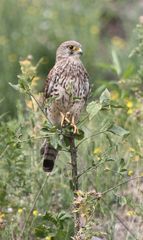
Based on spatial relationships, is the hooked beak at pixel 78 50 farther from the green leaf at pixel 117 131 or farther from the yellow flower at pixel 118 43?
the yellow flower at pixel 118 43

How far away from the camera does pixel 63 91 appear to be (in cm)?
561

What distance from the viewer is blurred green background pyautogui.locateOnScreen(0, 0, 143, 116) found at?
10555 millimetres

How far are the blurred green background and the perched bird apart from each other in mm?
4086

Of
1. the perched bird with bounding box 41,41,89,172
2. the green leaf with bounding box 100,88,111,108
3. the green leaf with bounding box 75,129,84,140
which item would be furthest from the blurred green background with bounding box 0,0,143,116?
the green leaf with bounding box 100,88,111,108

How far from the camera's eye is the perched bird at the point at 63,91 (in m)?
5.54

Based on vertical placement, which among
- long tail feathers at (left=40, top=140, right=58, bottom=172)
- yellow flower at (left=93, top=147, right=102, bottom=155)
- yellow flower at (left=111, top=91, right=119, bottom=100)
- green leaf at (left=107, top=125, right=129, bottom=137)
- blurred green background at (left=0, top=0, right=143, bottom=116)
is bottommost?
green leaf at (left=107, top=125, right=129, bottom=137)

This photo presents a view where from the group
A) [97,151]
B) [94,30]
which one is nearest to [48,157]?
[97,151]

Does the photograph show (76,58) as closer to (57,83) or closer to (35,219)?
(57,83)

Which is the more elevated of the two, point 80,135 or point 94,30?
point 94,30

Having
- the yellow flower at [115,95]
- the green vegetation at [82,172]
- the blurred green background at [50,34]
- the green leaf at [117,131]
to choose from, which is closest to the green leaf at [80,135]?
the green vegetation at [82,172]

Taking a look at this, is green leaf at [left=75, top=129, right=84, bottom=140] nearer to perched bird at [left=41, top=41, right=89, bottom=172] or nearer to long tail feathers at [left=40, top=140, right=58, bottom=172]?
perched bird at [left=41, top=41, right=89, bottom=172]

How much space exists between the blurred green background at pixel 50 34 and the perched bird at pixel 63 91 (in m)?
4.09

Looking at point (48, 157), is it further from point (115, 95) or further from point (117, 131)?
point (115, 95)

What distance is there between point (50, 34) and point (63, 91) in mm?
6095
